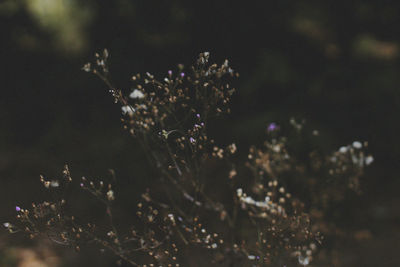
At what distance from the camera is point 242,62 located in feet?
13.8

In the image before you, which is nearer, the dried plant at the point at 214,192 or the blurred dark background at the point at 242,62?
the dried plant at the point at 214,192

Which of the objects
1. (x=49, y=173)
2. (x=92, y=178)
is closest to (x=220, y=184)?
(x=92, y=178)

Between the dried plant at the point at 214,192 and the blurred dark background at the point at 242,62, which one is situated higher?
the blurred dark background at the point at 242,62

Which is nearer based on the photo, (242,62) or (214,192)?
(214,192)

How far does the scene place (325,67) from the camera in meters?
4.05

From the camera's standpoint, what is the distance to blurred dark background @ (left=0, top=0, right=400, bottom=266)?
3.78 m

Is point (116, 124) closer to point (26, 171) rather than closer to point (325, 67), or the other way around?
point (26, 171)

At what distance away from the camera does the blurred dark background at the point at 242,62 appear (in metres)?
3.78

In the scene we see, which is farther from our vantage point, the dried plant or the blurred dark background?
the blurred dark background

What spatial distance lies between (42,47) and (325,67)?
3060 mm

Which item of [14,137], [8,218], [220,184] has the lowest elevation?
[8,218]

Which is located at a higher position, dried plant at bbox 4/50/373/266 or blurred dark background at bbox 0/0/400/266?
blurred dark background at bbox 0/0/400/266

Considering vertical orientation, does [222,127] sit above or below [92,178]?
above

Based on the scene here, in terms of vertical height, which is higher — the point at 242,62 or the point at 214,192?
the point at 242,62
